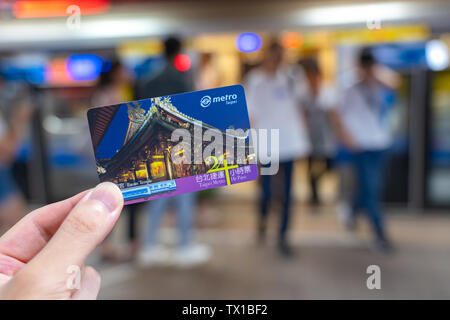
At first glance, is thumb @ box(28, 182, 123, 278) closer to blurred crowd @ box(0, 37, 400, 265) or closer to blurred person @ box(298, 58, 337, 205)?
blurred crowd @ box(0, 37, 400, 265)

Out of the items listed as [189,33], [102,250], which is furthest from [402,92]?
[102,250]

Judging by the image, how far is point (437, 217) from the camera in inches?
135

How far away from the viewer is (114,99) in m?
2.13

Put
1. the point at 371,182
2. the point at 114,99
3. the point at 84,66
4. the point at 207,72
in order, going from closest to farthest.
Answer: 1. the point at 114,99
2. the point at 371,182
3. the point at 207,72
4. the point at 84,66

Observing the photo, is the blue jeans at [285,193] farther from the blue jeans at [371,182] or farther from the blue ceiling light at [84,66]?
the blue ceiling light at [84,66]

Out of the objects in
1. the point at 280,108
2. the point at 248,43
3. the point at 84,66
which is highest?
Answer: the point at 248,43

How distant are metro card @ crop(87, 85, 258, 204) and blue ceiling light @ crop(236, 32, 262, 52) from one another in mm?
3133

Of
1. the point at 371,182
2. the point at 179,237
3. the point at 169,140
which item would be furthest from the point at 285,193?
the point at 169,140

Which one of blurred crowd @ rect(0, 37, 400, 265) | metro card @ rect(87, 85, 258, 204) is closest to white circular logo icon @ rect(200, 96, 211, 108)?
metro card @ rect(87, 85, 258, 204)

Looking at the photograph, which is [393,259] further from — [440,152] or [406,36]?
[406,36]

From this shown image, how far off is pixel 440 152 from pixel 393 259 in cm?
162

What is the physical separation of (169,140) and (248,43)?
10.6 ft

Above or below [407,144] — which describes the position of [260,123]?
below

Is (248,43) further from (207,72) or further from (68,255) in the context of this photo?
(68,255)
